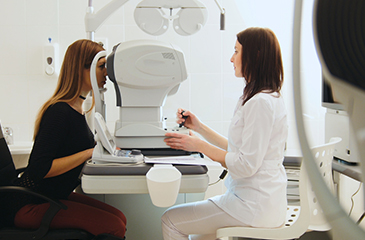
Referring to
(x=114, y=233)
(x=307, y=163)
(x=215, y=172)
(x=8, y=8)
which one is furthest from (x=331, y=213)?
(x=8, y=8)

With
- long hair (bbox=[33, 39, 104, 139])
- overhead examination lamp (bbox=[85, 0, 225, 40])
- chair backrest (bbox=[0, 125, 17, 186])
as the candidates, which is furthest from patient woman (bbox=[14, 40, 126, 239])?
overhead examination lamp (bbox=[85, 0, 225, 40])

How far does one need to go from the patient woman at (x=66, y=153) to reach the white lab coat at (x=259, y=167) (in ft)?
1.91

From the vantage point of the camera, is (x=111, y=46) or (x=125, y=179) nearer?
(x=125, y=179)

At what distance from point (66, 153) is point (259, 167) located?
33.2 inches

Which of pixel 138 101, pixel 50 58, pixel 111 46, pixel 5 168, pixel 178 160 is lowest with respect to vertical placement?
pixel 5 168

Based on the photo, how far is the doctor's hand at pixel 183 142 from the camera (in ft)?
4.10

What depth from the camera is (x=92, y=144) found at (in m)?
1.61

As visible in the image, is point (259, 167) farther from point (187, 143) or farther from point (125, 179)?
point (125, 179)

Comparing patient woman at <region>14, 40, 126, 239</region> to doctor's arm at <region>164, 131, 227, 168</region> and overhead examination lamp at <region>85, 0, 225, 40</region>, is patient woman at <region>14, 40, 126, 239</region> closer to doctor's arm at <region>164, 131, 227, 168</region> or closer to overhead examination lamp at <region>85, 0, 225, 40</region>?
overhead examination lamp at <region>85, 0, 225, 40</region>

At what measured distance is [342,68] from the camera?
20cm

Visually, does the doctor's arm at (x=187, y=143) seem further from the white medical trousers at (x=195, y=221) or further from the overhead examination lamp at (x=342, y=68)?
the overhead examination lamp at (x=342, y=68)

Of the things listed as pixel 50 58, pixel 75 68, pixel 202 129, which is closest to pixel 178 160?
pixel 202 129

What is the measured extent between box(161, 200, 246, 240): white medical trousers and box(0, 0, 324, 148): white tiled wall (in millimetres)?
1547

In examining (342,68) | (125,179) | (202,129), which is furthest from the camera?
(202,129)
